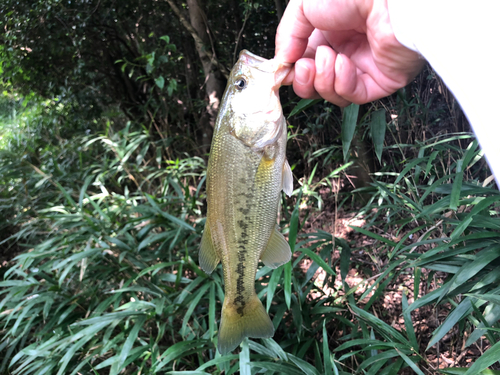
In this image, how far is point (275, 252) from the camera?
59.4 inches

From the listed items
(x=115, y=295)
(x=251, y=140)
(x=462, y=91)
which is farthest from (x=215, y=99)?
(x=462, y=91)

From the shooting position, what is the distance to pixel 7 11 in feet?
15.0

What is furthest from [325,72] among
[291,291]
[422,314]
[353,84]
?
[422,314]

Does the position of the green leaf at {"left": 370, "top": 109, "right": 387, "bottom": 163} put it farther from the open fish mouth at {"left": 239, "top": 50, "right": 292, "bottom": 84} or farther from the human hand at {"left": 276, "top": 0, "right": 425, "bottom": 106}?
the open fish mouth at {"left": 239, "top": 50, "right": 292, "bottom": 84}

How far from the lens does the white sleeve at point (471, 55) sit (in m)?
0.59

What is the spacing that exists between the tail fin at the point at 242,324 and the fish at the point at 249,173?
0.05 meters

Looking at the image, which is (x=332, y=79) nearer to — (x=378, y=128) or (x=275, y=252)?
(x=378, y=128)

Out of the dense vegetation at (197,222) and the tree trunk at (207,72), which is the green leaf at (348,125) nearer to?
the dense vegetation at (197,222)

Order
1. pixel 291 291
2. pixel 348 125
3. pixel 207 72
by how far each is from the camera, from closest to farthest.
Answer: pixel 348 125
pixel 291 291
pixel 207 72

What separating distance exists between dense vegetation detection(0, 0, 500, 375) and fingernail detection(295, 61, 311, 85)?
0.51 meters

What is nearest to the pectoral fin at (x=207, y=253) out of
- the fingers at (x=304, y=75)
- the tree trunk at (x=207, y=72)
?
the fingers at (x=304, y=75)

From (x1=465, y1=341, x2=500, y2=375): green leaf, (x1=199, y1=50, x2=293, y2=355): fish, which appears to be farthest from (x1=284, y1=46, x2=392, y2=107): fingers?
(x1=465, y1=341, x2=500, y2=375): green leaf

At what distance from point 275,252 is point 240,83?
32.9 inches

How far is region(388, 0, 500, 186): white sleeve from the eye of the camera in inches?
23.3
